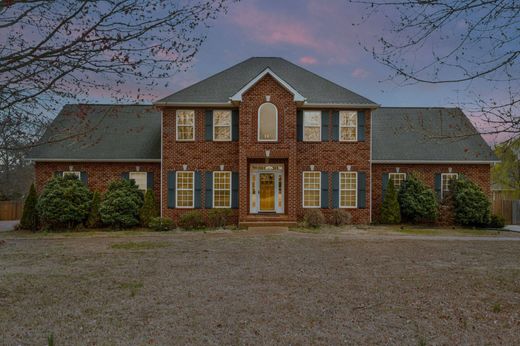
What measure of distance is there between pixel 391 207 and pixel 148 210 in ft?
36.8

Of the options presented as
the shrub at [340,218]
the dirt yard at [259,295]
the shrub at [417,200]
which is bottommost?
the dirt yard at [259,295]

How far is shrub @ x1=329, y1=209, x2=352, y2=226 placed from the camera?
1866 cm

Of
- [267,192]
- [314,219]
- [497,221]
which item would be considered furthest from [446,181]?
[267,192]

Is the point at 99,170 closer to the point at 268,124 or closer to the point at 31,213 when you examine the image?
the point at 31,213

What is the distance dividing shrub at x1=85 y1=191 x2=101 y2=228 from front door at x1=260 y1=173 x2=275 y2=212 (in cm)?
746

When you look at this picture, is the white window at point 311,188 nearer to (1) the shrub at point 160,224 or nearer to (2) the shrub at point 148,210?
(1) the shrub at point 160,224

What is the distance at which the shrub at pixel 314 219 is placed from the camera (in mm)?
17938

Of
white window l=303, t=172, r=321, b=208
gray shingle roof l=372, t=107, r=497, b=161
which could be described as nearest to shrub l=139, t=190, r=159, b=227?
white window l=303, t=172, r=321, b=208

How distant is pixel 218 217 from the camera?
18391 mm

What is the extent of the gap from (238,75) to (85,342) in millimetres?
17757

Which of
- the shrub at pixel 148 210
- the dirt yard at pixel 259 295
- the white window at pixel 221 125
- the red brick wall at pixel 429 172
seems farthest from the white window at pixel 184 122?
the red brick wall at pixel 429 172

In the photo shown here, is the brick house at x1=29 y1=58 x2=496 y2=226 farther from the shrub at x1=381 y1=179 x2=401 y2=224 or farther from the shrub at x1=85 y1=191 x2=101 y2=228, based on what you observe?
the shrub at x1=85 y1=191 x2=101 y2=228

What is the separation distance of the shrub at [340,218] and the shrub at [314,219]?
770 millimetres

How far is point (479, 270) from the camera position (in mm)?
9258
